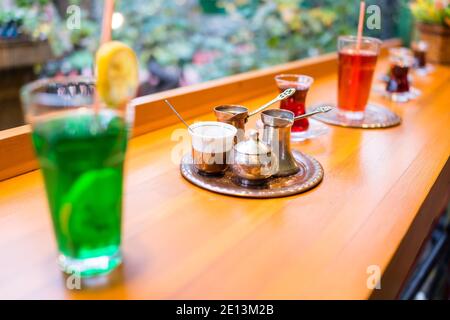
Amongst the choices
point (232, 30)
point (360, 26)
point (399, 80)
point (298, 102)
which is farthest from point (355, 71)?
point (232, 30)

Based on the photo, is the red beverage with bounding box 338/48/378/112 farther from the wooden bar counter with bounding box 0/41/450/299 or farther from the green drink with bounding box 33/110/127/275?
the green drink with bounding box 33/110/127/275

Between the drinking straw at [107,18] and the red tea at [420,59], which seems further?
the red tea at [420,59]

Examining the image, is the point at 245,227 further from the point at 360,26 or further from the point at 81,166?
the point at 360,26

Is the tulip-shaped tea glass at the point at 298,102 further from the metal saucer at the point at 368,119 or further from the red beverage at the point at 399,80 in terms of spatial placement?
the red beverage at the point at 399,80

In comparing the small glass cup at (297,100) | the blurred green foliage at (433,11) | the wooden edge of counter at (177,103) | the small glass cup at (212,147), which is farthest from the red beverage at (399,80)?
the small glass cup at (212,147)

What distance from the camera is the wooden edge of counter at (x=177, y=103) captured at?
0.92m

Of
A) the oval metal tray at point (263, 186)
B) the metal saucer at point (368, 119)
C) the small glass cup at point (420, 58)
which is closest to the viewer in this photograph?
the oval metal tray at point (263, 186)

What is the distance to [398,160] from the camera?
3.59ft

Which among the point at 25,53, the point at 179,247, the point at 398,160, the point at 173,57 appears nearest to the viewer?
the point at 179,247

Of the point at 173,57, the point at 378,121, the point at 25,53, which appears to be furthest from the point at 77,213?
the point at 173,57

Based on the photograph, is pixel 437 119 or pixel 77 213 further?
pixel 437 119

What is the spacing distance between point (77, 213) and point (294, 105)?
28.5 inches
